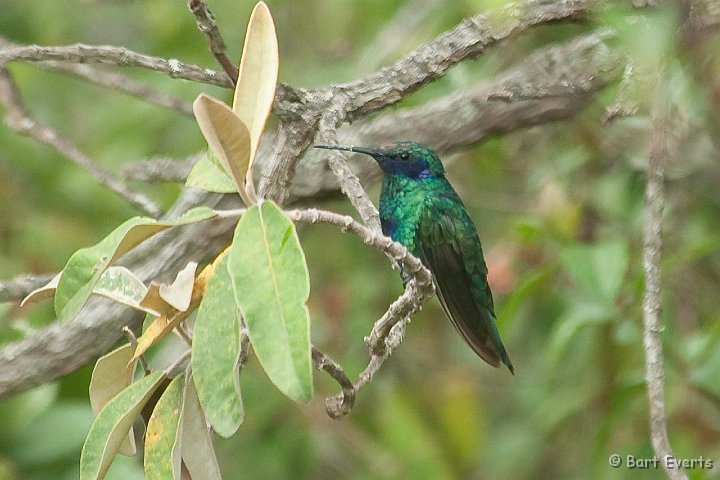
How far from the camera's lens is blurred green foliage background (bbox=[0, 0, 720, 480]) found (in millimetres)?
3289

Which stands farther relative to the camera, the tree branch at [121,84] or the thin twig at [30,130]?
the tree branch at [121,84]

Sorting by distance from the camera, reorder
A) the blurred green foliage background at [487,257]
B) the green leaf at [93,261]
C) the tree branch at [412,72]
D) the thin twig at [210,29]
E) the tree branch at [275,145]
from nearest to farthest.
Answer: the green leaf at [93,261]
the thin twig at [210,29]
the tree branch at [275,145]
the tree branch at [412,72]
the blurred green foliage background at [487,257]

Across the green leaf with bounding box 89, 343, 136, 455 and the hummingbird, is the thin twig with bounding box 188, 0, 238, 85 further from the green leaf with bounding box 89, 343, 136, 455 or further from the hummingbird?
the hummingbird

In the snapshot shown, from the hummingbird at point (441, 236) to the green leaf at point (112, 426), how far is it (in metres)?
1.48

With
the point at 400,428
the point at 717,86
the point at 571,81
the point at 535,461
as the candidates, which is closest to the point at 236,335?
the point at 717,86

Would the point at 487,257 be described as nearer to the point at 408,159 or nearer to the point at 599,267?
the point at 599,267

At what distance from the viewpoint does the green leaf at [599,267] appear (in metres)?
3.07

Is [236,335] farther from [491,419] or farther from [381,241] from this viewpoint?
[491,419]

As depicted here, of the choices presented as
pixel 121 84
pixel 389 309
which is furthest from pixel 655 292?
pixel 121 84

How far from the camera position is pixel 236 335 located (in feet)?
5.13

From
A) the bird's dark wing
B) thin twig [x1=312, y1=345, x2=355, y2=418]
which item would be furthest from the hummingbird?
thin twig [x1=312, y1=345, x2=355, y2=418]

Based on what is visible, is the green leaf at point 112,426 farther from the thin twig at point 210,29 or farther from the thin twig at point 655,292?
the thin twig at point 655,292

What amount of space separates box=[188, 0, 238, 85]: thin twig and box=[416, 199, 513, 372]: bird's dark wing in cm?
130

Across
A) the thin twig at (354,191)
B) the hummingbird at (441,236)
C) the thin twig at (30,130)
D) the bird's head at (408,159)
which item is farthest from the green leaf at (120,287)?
the hummingbird at (441,236)
